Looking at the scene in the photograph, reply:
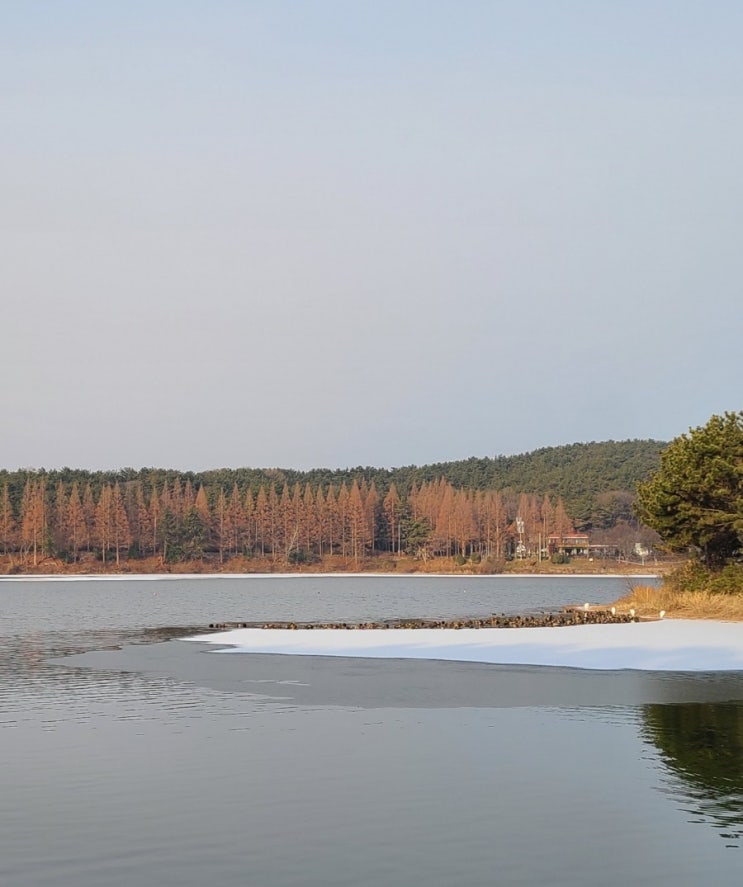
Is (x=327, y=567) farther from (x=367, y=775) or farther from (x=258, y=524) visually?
(x=367, y=775)

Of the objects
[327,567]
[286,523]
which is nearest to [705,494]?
[327,567]

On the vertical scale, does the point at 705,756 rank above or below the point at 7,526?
below

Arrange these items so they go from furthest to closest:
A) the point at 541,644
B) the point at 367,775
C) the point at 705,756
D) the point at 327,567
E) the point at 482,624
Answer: the point at 327,567 → the point at 482,624 → the point at 541,644 → the point at 705,756 → the point at 367,775

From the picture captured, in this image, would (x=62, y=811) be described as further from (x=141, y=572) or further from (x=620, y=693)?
(x=141, y=572)

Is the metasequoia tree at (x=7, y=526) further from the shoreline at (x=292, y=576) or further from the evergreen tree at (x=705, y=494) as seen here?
the evergreen tree at (x=705, y=494)

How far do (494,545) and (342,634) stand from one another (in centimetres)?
12636

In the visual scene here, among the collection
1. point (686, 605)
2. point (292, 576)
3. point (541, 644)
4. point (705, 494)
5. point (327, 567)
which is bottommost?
point (292, 576)

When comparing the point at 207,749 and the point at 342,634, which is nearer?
the point at 207,749

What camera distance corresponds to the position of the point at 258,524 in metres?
159

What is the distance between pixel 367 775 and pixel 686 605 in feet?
96.1

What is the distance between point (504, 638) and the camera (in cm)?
3397

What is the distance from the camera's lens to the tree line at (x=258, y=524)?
150 m

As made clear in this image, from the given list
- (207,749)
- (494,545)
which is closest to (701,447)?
(207,749)

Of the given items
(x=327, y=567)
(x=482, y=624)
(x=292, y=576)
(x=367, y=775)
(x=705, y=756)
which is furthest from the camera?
(x=327, y=567)
